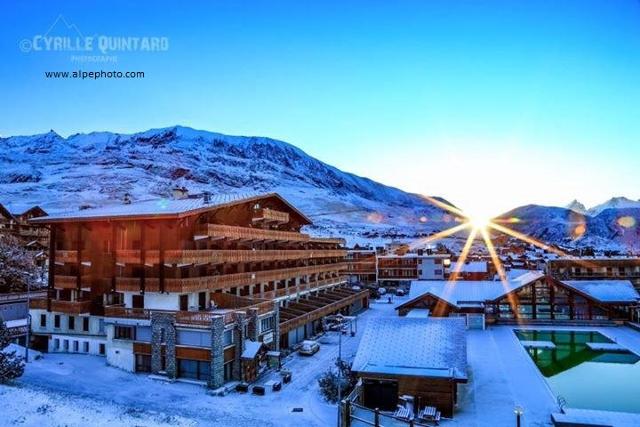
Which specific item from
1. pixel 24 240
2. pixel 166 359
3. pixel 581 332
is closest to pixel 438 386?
pixel 166 359

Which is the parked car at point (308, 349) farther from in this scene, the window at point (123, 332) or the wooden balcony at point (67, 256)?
the wooden balcony at point (67, 256)

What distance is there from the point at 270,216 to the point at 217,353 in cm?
2129

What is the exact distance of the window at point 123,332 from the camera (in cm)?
3618

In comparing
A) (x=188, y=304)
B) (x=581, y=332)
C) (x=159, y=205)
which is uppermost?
(x=159, y=205)

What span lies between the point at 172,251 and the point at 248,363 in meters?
10.1

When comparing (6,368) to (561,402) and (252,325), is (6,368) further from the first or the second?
(561,402)

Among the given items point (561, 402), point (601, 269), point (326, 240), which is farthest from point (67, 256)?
point (601, 269)

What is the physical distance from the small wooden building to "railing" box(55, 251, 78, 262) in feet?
85.5

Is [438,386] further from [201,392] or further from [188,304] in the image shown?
[188,304]

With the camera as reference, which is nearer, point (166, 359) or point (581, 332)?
point (166, 359)

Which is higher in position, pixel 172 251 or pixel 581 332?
pixel 172 251

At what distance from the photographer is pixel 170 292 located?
36750mm

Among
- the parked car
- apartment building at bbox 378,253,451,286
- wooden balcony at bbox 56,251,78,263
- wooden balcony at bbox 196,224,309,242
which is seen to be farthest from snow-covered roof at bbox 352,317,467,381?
apartment building at bbox 378,253,451,286

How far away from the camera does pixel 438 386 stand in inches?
1061
